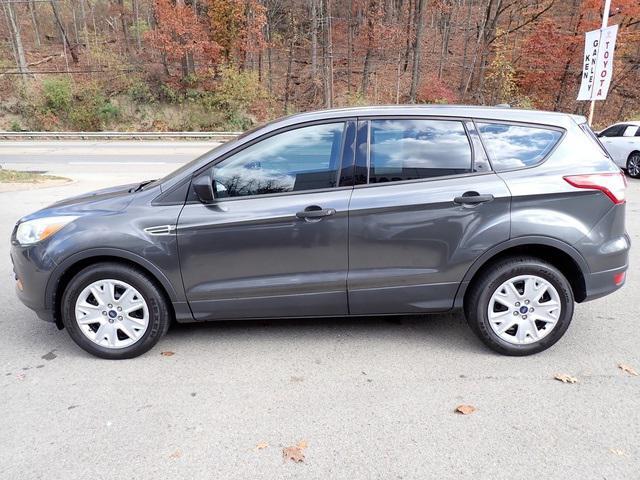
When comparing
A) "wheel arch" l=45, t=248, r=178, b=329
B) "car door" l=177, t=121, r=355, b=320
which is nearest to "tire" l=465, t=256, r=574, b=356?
"car door" l=177, t=121, r=355, b=320

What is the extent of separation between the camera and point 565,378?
326cm

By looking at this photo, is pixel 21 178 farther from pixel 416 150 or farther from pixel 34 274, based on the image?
pixel 416 150

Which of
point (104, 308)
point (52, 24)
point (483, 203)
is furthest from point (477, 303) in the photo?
point (52, 24)

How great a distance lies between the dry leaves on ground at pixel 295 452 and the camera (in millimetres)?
2557

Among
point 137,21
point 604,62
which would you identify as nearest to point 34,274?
point 604,62

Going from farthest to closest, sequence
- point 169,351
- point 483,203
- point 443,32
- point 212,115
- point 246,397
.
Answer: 1. point 443,32
2. point 212,115
3. point 169,351
4. point 483,203
5. point 246,397

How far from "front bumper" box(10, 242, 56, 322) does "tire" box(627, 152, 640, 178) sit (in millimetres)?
13298

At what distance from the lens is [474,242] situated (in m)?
3.41

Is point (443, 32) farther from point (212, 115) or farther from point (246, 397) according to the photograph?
point (246, 397)

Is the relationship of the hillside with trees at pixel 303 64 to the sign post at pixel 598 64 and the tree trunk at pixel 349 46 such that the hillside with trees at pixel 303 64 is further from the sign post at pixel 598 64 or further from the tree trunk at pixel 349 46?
the sign post at pixel 598 64

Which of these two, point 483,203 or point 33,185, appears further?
point 33,185

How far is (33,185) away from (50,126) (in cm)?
2171

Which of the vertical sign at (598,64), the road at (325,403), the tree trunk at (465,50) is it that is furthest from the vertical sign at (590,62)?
the tree trunk at (465,50)

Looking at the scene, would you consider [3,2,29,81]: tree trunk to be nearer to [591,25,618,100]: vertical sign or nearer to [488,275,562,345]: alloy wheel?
[591,25,618,100]: vertical sign
